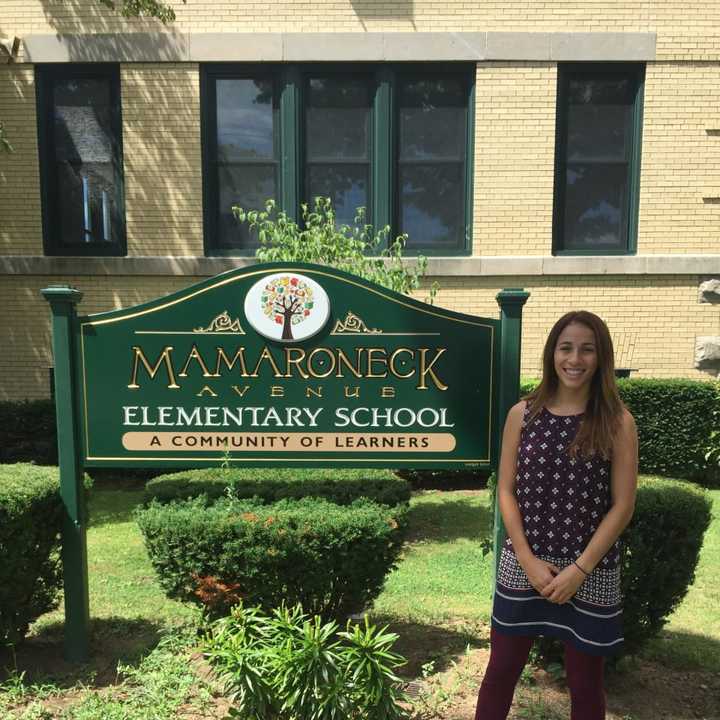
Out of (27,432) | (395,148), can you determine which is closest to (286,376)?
(395,148)

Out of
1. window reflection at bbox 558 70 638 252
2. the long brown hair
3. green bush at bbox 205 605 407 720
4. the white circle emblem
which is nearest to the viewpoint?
the long brown hair

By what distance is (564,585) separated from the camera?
7.06 feet

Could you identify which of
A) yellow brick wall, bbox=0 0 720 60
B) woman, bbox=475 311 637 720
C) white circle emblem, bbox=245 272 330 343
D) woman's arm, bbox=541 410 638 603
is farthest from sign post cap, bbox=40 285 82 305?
yellow brick wall, bbox=0 0 720 60

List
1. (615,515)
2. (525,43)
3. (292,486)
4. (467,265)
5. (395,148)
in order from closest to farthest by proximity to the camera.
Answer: (615,515)
(292,486)
(525,43)
(467,265)
(395,148)

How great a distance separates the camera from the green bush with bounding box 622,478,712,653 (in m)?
2.79

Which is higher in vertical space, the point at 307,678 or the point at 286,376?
the point at 286,376

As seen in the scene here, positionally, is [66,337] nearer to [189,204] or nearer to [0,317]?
[189,204]

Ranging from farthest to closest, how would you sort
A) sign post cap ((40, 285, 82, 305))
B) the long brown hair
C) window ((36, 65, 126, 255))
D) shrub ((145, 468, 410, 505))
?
1. window ((36, 65, 126, 255))
2. shrub ((145, 468, 410, 505))
3. sign post cap ((40, 285, 82, 305))
4. the long brown hair

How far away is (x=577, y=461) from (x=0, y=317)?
770cm

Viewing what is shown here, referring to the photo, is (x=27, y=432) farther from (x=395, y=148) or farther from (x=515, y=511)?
(x=515, y=511)

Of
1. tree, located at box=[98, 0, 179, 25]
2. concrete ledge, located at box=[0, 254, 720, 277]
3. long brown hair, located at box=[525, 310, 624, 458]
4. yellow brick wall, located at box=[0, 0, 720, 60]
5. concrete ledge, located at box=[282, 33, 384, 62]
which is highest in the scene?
yellow brick wall, located at box=[0, 0, 720, 60]

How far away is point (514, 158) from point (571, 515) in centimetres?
603

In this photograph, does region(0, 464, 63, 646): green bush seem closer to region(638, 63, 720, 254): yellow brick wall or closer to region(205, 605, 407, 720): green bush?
region(205, 605, 407, 720): green bush

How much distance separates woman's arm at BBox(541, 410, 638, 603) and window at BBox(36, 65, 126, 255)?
701 cm
